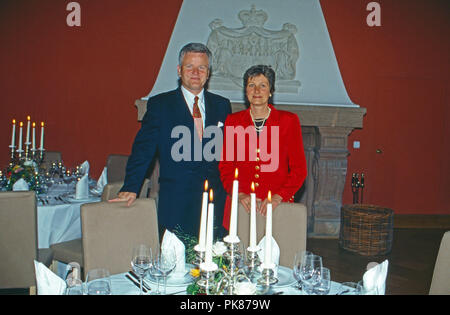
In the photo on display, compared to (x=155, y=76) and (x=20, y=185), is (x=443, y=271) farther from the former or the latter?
(x=155, y=76)

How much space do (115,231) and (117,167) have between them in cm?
260

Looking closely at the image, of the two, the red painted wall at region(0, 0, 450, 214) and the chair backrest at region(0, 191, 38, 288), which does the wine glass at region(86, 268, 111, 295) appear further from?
the red painted wall at region(0, 0, 450, 214)

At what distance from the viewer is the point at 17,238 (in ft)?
7.87

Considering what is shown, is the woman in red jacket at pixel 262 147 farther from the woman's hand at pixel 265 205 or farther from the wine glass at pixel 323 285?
the wine glass at pixel 323 285

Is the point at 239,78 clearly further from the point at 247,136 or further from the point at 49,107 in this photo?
the point at 247,136

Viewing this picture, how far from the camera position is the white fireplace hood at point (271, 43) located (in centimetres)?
502

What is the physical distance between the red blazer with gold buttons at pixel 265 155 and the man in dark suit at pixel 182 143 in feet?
0.38

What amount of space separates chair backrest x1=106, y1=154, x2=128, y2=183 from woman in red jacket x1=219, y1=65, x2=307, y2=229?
7.79 ft

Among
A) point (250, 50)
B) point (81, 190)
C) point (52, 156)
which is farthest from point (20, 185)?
point (250, 50)

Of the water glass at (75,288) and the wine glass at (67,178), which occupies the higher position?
the wine glass at (67,178)

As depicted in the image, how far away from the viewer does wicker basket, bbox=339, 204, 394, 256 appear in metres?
4.20

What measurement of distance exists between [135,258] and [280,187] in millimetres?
1073

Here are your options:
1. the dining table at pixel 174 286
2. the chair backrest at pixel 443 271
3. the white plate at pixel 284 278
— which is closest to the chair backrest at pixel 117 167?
the dining table at pixel 174 286
